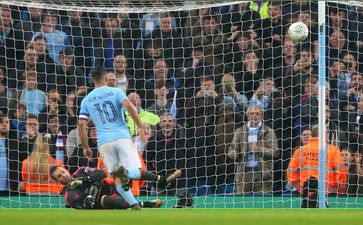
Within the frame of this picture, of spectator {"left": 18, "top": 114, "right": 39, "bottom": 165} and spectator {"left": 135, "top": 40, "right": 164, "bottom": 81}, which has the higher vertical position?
spectator {"left": 135, "top": 40, "right": 164, "bottom": 81}

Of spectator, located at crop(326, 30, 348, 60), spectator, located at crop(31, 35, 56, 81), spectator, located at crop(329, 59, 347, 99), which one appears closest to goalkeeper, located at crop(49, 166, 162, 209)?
spectator, located at crop(31, 35, 56, 81)

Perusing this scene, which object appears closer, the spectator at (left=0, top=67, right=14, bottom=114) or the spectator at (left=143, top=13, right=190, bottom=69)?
the spectator at (left=0, top=67, right=14, bottom=114)

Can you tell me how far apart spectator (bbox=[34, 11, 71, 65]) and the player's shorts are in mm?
3169

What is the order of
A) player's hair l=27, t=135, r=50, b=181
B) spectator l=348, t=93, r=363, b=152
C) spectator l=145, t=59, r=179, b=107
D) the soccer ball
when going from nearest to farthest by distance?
the soccer ball
player's hair l=27, t=135, r=50, b=181
spectator l=348, t=93, r=363, b=152
spectator l=145, t=59, r=179, b=107

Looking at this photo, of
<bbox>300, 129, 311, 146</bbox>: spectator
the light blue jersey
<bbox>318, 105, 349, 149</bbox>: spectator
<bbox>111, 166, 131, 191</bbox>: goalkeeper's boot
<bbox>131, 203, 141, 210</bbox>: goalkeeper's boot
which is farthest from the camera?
<bbox>318, 105, 349, 149</bbox>: spectator

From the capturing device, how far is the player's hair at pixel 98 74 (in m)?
12.8

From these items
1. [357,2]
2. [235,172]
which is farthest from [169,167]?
[357,2]

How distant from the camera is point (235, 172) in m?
14.9

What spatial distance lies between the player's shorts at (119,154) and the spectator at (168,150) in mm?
2283

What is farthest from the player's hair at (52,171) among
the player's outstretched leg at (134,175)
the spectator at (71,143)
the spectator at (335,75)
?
Answer: the spectator at (335,75)

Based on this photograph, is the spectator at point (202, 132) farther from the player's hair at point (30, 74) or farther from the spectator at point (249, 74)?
the player's hair at point (30, 74)

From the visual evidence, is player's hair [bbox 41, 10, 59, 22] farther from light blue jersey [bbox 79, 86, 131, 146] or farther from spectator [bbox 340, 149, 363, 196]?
spectator [bbox 340, 149, 363, 196]

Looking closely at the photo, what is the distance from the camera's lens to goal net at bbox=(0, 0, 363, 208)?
14.7 m

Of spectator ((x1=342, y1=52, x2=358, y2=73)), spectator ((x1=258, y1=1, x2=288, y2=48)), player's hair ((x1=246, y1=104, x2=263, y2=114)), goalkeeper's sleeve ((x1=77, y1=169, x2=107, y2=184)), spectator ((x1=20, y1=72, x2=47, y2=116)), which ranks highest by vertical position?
spectator ((x1=258, y1=1, x2=288, y2=48))
